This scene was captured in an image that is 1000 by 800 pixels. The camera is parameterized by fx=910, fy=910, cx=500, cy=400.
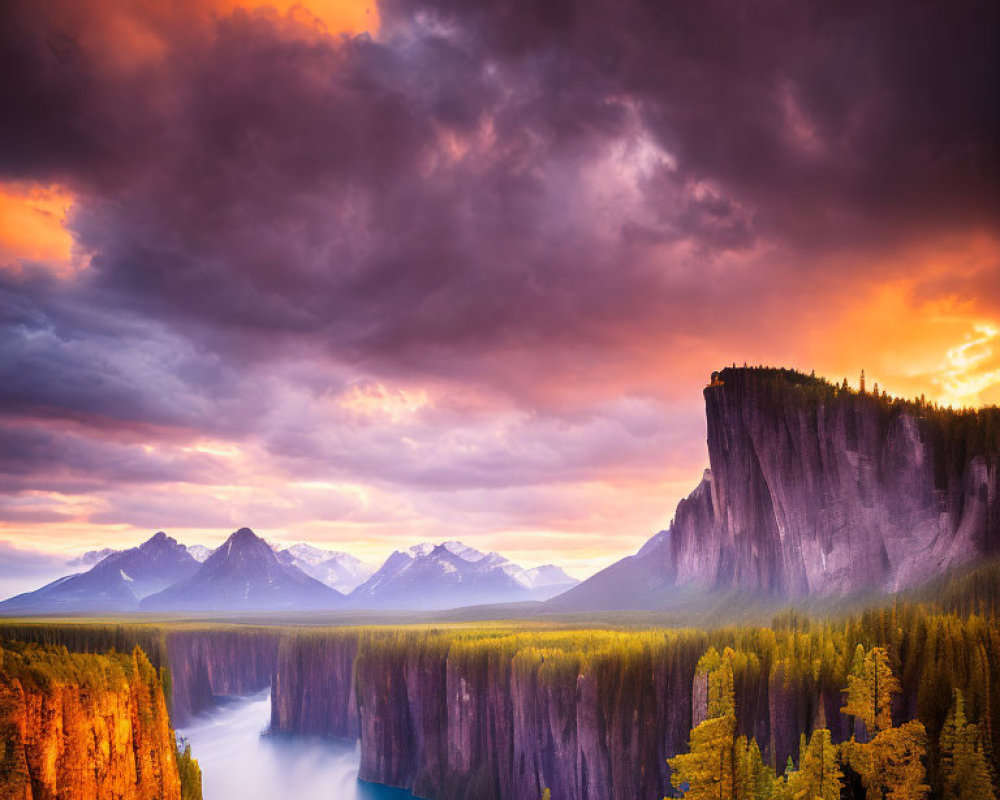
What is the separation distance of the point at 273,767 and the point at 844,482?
99.6m

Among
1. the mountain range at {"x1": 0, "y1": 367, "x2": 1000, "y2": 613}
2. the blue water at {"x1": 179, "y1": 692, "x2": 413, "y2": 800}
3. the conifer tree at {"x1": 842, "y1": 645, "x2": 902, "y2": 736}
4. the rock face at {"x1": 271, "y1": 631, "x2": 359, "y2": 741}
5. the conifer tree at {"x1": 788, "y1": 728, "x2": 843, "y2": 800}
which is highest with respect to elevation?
the mountain range at {"x1": 0, "y1": 367, "x2": 1000, "y2": 613}

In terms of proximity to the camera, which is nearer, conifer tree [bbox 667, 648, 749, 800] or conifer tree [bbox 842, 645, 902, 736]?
conifer tree [bbox 667, 648, 749, 800]

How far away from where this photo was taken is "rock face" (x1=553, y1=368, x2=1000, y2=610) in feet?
354

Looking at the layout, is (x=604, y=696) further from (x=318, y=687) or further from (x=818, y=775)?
(x=318, y=687)

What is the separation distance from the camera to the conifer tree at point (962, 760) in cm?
5973

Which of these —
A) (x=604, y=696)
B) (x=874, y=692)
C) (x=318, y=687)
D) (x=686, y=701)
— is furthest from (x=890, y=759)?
(x=318, y=687)

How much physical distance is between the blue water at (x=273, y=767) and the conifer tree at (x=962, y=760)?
7987 centimetres

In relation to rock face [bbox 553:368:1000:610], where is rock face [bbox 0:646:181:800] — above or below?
below

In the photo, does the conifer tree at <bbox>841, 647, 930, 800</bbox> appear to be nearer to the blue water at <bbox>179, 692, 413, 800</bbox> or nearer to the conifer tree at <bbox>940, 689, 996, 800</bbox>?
the conifer tree at <bbox>940, 689, 996, 800</bbox>

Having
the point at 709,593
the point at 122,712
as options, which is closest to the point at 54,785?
the point at 122,712

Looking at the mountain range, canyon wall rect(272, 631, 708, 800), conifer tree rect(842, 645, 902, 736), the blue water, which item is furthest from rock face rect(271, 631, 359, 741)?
conifer tree rect(842, 645, 902, 736)

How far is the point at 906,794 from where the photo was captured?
6053cm

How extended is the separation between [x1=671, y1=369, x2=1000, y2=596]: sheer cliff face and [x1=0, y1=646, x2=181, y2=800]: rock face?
281 ft

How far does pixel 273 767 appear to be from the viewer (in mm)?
147875
